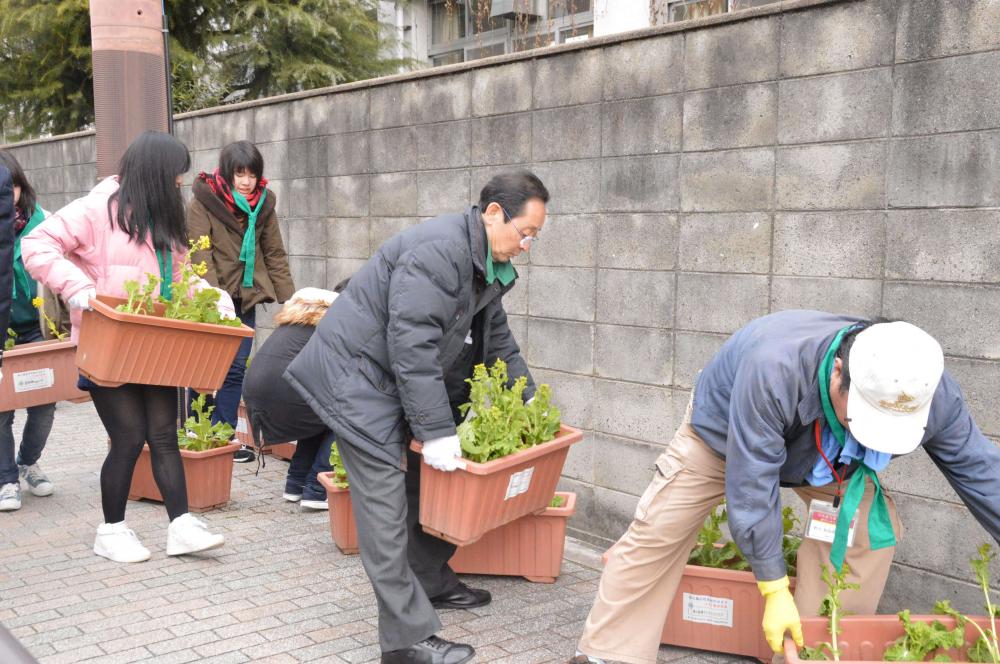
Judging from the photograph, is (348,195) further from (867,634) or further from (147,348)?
(867,634)

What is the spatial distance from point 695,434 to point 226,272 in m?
3.93

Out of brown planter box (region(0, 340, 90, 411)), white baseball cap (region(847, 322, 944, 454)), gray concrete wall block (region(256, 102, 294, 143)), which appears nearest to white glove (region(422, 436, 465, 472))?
white baseball cap (region(847, 322, 944, 454))

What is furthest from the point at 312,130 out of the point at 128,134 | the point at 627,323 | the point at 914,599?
the point at 914,599

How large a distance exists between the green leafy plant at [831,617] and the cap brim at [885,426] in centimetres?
53

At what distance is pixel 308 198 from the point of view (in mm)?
6992

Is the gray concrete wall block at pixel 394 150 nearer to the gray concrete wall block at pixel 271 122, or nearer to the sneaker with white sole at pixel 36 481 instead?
the gray concrete wall block at pixel 271 122

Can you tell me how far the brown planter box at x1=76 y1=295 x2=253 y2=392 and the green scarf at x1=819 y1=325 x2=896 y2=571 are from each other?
2.79m

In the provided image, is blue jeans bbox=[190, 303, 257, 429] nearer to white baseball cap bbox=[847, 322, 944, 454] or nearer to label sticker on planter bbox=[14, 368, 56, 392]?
label sticker on planter bbox=[14, 368, 56, 392]

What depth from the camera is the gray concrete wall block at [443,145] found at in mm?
5582

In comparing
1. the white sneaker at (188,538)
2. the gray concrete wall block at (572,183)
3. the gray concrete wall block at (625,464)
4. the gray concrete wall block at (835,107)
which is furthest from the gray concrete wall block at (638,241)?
the white sneaker at (188,538)

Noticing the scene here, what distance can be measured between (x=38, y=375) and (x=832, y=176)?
13.5 ft

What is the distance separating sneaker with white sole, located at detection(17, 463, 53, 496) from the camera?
559 centimetres

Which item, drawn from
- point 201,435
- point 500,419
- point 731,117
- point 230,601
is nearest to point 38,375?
point 201,435

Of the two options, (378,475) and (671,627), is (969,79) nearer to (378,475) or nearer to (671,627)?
(671,627)
